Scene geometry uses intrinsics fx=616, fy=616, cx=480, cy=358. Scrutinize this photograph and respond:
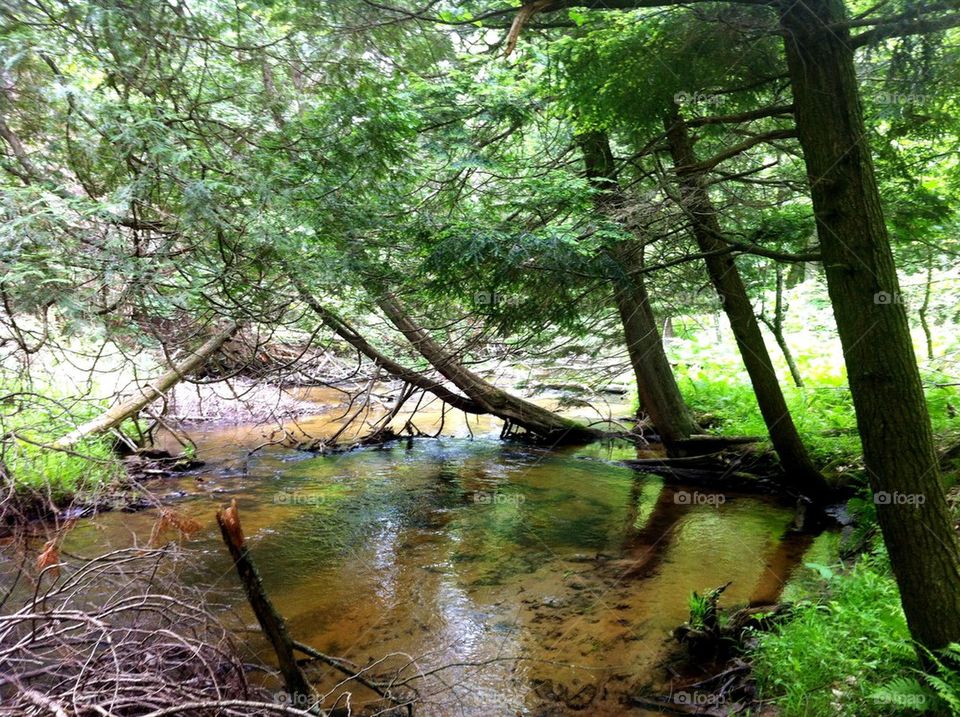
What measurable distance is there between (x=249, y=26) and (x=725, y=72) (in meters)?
4.68

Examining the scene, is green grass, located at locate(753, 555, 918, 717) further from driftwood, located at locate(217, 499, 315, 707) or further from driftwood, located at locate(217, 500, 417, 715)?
driftwood, located at locate(217, 499, 315, 707)

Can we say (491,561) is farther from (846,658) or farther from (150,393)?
(150,393)

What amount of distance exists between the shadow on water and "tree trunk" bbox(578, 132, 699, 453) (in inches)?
42.1

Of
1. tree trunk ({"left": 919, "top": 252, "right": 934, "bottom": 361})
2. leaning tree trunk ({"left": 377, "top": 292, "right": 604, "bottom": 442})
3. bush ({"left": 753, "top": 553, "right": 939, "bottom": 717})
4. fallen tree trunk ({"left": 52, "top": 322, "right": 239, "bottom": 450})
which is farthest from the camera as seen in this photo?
leaning tree trunk ({"left": 377, "top": 292, "right": 604, "bottom": 442})

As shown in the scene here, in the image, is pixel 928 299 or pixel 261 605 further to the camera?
pixel 928 299

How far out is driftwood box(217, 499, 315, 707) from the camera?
11.3 ft

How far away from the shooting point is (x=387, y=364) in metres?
11.0

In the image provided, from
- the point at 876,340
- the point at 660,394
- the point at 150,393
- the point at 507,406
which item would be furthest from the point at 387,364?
the point at 876,340

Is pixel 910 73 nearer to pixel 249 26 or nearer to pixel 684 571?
pixel 684 571

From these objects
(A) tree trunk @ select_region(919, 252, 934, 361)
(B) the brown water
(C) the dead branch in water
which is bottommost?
(B) the brown water

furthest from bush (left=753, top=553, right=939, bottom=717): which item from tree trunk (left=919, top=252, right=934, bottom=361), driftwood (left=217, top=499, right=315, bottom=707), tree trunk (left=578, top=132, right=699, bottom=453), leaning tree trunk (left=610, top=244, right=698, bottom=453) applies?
tree trunk (left=919, top=252, right=934, bottom=361)

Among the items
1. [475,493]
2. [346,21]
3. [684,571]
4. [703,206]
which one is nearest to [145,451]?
[475,493]

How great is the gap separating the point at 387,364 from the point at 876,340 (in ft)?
28.0

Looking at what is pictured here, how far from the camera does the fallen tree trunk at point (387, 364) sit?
8727 mm
